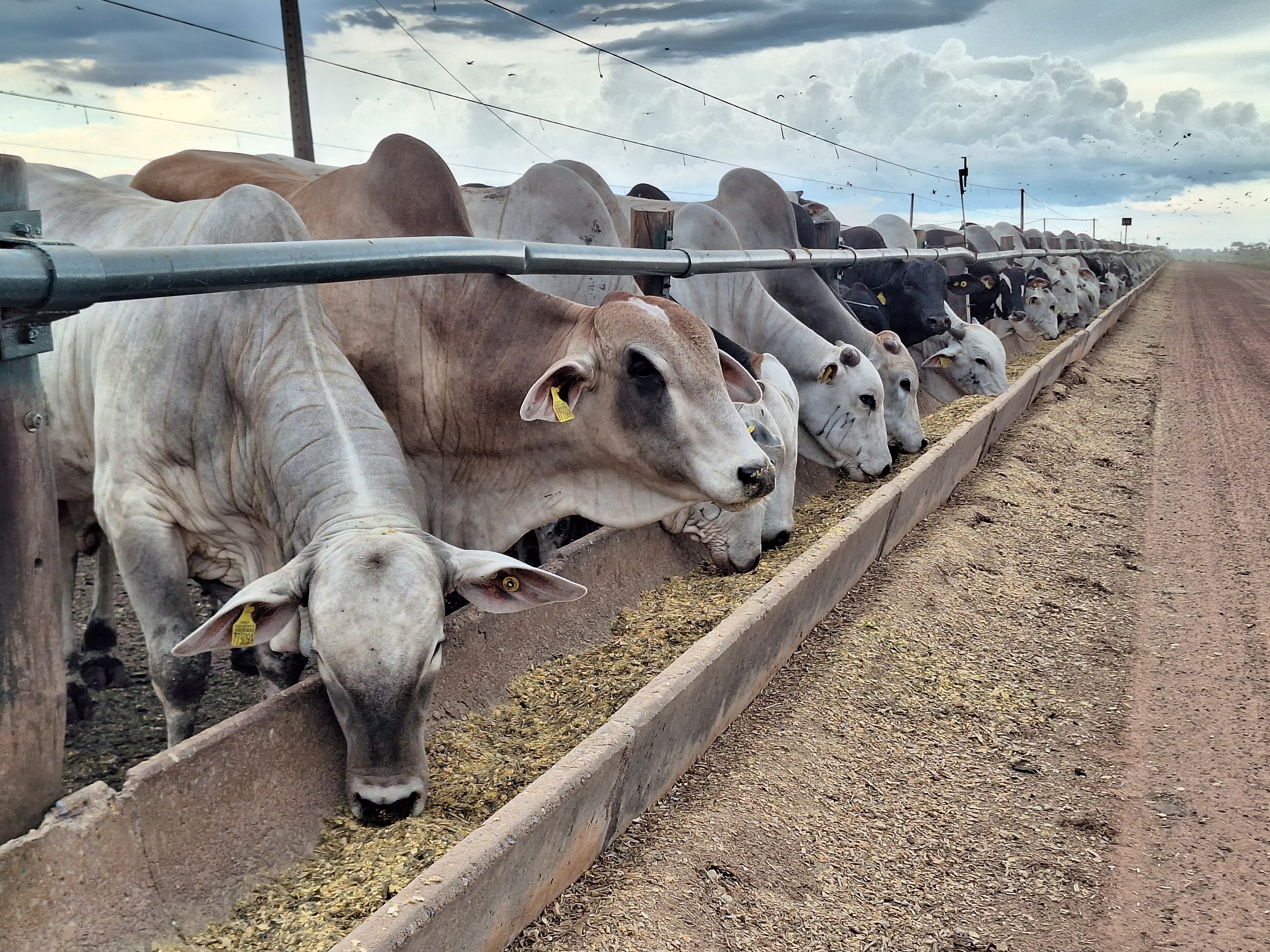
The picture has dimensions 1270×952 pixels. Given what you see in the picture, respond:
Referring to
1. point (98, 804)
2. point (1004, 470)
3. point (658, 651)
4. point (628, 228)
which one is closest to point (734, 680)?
point (658, 651)

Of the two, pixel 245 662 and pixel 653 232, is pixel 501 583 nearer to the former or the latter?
pixel 245 662

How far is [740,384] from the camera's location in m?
4.24

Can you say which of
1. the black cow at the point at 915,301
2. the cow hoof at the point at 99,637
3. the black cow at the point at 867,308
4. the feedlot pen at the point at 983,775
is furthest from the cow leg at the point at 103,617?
the black cow at the point at 915,301

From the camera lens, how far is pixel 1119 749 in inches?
138

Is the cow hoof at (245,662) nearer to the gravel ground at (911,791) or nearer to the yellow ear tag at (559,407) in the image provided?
the yellow ear tag at (559,407)

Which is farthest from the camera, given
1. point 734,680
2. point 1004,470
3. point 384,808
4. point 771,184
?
point 771,184

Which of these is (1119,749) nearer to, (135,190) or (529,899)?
(529,899)

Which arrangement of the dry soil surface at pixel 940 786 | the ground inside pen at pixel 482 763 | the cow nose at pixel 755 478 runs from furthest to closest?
the cow nose at pixel 755 478
the dry soil surface at pixel 940 786
the ground inside pen at pixel 482 763

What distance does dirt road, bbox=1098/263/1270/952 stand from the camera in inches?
105

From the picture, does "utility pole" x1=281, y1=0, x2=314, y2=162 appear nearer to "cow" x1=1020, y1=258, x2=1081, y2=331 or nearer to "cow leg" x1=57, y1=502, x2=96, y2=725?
"cow leg" x1=57, y1=502, x2=96, y2=725

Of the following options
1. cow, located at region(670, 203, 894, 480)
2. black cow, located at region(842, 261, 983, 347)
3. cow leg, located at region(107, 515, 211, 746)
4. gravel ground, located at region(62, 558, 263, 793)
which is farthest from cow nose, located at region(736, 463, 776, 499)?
black cow, located at region(842, 261, 983, 347)

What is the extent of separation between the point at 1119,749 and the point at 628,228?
19.4 ft

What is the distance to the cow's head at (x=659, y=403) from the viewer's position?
3.52 meters

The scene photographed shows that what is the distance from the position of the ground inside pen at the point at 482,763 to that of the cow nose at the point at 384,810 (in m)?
0.03
